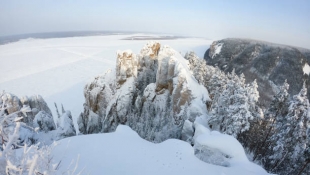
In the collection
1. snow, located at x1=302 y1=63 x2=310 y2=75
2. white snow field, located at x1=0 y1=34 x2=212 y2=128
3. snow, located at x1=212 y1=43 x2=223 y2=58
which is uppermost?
snow, located at x1=212 y1=43 x2=223 y2=58

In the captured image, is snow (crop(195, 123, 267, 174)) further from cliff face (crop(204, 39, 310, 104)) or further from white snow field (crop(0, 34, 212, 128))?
cliff face (crop(204, 39, 310, 104))

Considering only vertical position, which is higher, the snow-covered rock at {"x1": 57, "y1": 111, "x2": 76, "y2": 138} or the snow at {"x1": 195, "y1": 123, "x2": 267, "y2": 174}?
the snow at {"x1": 195, "y1": 123, "x2": 267, "y2": 174}

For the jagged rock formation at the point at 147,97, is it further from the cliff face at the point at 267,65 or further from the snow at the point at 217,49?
the snow at the point at 217,49

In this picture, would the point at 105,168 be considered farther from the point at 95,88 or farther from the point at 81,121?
the point at 81,121

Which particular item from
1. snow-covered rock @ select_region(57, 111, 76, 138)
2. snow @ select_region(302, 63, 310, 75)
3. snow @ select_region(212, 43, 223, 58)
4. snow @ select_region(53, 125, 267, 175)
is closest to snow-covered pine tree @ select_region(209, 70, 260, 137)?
snow @ select_region(53, 125, 267, 175)

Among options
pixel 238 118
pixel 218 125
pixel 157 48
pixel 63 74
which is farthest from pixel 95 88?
pixel 63 74

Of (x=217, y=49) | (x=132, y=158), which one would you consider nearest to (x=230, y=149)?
(x=132, y=158)

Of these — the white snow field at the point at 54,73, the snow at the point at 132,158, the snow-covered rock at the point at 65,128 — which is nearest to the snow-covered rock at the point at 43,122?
the snow-covered rock at the point at 65,128
